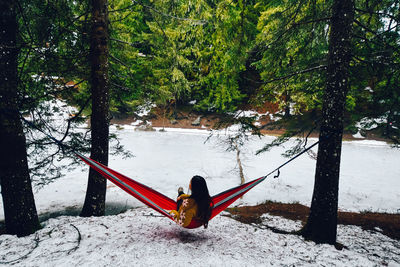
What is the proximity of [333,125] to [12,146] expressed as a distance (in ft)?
13.2

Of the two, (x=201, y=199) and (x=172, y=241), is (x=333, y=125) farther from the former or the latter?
(x=172, y=241)

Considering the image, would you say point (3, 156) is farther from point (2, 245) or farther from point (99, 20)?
point (99, 20)

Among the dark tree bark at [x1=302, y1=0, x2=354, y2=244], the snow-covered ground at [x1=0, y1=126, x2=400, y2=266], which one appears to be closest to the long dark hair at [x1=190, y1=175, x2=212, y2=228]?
the snow-covered ground at [x1=0, y1=126, x2=400, y2=266]

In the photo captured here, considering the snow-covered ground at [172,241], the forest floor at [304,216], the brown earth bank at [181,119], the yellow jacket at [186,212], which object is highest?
the brown earth bank at [181,119]

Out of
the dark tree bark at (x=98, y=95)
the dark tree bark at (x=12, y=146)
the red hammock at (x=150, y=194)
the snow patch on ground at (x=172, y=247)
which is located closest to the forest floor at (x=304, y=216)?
the snow patch on ground at (x=172, y=247)

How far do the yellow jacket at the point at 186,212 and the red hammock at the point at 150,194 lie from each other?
6 cm

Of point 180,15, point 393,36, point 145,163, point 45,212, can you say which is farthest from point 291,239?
point 145,163

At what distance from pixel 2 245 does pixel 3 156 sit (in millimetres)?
1020

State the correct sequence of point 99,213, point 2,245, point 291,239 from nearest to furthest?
point 2,245 < point 291,239 < point 99,213

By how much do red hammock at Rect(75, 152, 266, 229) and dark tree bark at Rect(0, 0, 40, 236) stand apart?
2.43 feet

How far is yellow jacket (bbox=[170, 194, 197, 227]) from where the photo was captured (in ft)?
8.53

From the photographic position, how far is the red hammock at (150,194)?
2670 millimetres

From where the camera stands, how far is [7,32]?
2.56 metres

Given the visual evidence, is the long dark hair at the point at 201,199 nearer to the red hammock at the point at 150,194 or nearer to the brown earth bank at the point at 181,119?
the red hammock at the point at 150,194
